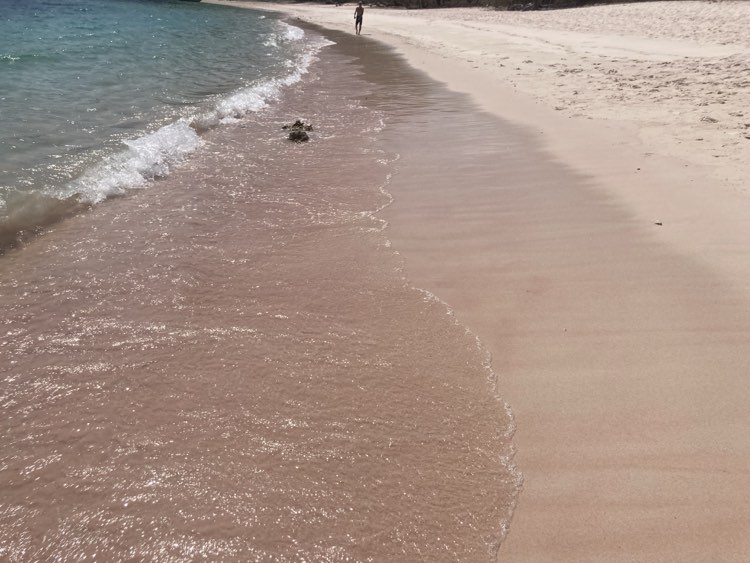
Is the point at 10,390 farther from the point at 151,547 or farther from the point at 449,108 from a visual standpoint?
the point at 449,108

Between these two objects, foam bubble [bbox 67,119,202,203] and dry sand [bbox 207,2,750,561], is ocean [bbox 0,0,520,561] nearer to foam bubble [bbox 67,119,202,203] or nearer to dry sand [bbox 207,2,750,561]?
foam bubble [bbox 67,119,202,203]

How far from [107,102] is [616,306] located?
9329 mm

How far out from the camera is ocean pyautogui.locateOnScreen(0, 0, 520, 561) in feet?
7.35

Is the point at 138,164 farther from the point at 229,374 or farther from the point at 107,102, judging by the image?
the point at 229,374

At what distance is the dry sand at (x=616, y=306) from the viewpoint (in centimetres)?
229

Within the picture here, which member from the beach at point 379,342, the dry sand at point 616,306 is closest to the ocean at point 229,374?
the beach at point 379,342

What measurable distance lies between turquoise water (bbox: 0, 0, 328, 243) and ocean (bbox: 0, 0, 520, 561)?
0.24ft

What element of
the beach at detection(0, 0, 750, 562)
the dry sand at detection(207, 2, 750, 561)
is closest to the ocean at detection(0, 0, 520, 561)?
the beach at detection(0, 0, 750, 562)

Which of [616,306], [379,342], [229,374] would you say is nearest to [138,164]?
[229,374]

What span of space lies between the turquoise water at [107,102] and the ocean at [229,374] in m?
0.07

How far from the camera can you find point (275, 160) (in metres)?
6.86

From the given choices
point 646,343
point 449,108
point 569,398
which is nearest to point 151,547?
point 569,398

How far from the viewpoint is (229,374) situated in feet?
10.1

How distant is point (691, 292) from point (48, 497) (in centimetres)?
398
